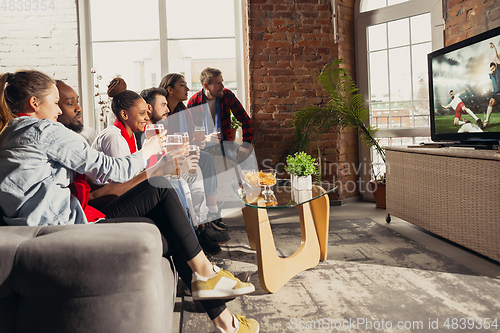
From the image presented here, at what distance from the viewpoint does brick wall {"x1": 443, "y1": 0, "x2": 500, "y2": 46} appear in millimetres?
2947

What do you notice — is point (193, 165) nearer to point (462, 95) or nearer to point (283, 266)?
point (283, 266)

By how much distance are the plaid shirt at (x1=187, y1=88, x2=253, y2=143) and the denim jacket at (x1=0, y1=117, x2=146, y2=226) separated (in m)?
2.48

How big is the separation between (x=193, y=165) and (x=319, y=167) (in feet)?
8.82

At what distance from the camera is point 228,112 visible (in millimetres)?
3881

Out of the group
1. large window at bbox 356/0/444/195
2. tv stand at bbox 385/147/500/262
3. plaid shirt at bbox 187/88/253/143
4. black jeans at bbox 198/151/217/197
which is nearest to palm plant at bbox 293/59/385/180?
large window at bbox 356/0/444/195

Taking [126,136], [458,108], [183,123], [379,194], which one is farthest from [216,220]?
[458,108]

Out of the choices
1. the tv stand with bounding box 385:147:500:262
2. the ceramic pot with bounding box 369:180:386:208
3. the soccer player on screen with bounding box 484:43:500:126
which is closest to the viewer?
the tv stand with bounding box 385:147:500:262

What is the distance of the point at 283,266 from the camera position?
1.93 metres

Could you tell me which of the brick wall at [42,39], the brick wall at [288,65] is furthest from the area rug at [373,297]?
the brick wall at [42,39]

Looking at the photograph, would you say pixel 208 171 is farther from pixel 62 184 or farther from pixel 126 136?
pixel 62 184

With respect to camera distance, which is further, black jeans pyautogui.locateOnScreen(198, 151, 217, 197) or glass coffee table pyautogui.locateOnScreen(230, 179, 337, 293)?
black jeans pyautogui.locateOnScreen(198, 151, 217, 197)

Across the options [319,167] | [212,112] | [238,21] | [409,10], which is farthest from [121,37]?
[409,10]

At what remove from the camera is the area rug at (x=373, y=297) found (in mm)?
1502

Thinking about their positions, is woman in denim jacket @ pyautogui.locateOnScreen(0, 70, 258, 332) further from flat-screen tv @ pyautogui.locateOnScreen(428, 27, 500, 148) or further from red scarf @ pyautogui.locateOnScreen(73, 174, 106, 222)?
flat-screen tv @ pyautogui.locateOnScreen(428, 27, 500, 148)
